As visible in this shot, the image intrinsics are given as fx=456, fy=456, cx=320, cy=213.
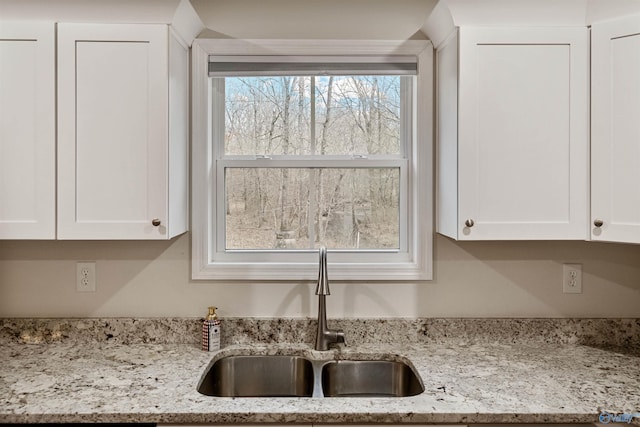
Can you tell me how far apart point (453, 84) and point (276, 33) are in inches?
30.1

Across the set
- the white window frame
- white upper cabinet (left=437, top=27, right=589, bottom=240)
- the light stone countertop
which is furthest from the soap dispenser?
white upper cabinet (left=437, top=27, right=589, bottom=240)

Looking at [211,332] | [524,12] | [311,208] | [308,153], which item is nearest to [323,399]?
[211,332]

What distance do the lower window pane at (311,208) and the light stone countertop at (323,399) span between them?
0.46 m

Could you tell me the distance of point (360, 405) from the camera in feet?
4.30

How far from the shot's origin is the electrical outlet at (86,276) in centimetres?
189

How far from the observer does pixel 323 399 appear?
137 centimetres

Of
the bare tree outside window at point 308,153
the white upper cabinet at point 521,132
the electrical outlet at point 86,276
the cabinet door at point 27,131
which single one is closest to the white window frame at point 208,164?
the bare tree outside window at point 308,153

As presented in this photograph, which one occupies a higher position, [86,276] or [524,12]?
[524,12]

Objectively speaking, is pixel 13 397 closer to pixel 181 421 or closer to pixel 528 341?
pixel 181 421

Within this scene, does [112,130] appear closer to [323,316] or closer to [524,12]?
[323,316]

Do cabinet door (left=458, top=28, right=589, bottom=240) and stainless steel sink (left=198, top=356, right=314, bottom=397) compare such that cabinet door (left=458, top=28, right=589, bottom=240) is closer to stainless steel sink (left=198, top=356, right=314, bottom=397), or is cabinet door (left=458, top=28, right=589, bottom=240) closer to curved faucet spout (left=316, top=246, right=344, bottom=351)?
curved faucet spout (left=316, top=246, right=344, bottom=351)

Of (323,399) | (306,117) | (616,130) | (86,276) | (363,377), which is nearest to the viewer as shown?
(323,399)

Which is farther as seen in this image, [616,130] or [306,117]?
[306,117]

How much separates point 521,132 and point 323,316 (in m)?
1.00
